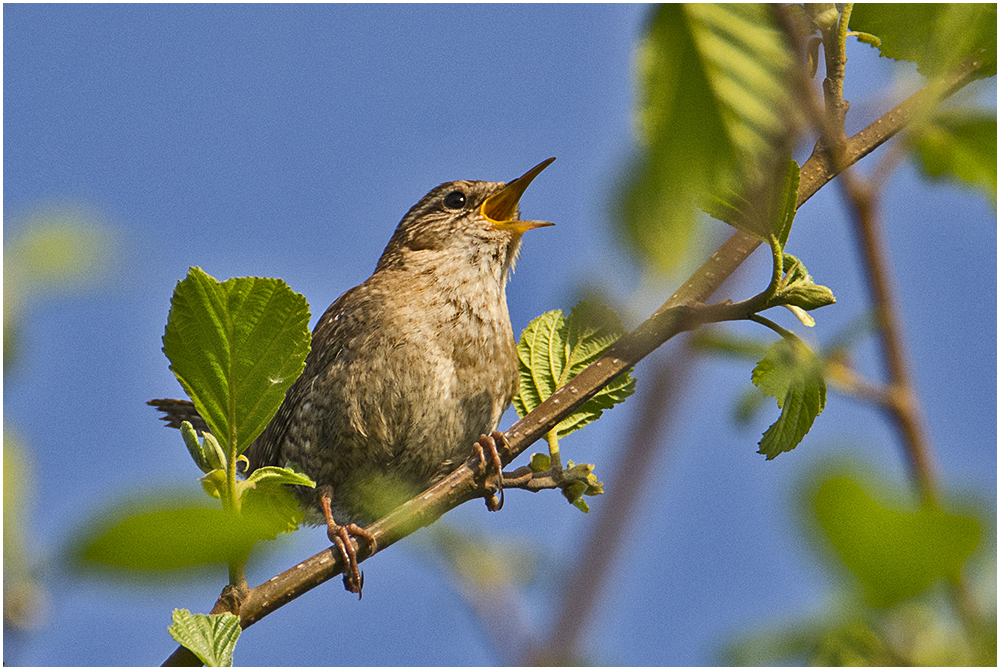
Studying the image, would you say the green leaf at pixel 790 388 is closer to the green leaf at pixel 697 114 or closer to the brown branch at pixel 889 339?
the brown branch at pixel 889 339

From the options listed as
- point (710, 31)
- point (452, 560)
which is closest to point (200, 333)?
point (452, 560)

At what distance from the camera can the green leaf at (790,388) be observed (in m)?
1.65

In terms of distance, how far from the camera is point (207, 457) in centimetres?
185

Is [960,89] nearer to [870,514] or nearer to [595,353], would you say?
[870,514]

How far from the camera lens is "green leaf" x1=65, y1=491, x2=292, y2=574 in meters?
0.72

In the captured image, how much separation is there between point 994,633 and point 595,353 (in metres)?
1.39

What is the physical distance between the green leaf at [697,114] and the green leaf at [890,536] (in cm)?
22

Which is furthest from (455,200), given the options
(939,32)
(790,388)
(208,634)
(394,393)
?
(939,32)

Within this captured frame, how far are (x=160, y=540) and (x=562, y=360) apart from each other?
1.70 meters

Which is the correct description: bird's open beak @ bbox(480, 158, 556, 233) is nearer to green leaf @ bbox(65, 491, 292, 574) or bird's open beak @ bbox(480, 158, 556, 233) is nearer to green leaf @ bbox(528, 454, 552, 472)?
green leaf @ bbox(528, 454, 552, 472)

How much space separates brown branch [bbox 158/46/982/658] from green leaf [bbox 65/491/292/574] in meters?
0.83

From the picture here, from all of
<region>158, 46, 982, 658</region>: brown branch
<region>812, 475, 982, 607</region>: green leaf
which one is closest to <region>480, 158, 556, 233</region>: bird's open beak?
<region>158, 46, 982, 658</region>: brown branch

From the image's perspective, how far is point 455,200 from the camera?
5.17 metres

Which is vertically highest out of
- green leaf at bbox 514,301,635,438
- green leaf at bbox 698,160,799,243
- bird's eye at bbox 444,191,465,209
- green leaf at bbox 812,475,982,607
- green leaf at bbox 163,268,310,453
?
bird's eye at bbox 444,191,465,209
